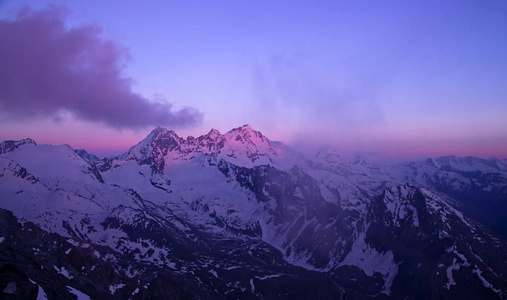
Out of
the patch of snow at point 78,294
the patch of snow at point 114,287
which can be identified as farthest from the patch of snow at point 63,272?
the patch of snow at point 78,294

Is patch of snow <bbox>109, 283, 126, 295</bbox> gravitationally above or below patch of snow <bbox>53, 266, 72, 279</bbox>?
below

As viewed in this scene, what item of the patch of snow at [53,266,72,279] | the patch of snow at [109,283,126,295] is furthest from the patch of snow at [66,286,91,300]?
the patch of snow at [109,283,126,295]

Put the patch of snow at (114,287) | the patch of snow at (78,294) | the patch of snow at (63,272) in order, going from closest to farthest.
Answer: the patch of snow at (78,294) < the patch of snow at (63,272) < the patch of snow at (114,287)

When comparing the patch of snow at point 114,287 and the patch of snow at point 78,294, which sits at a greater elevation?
the patch of snow at point 78,294

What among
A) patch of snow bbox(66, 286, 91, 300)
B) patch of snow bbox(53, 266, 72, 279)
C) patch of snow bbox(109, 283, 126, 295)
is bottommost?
patch of snow bbox(109, 283, 126, 295)

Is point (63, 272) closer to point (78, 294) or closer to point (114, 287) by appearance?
point (114, 287)

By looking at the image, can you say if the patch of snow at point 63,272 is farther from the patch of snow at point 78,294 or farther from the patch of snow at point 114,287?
the patch of snow at point 78,294

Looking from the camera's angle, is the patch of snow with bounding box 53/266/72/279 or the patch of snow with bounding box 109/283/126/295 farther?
the patch of snow with bounding box 109/283/126/295

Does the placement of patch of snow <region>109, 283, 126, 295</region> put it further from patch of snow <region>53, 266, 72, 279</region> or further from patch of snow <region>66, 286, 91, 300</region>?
patch of snow <region>66, 286, 91, 300</region>

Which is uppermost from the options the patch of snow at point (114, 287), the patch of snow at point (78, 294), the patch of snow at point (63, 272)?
the patch of snow at point (78, 294)

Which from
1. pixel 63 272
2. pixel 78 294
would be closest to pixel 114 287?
pixel 63 272

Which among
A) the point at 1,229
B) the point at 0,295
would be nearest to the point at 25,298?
the point at 0,295

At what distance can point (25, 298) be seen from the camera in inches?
3228

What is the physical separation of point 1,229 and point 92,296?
4772 cm
